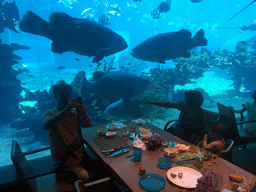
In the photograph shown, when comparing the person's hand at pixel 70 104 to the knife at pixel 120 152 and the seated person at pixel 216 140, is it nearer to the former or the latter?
the knife at pixel 120 152

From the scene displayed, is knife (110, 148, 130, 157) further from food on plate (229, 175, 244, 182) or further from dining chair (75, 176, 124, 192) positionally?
food on plate (229, 175, 244, 182)

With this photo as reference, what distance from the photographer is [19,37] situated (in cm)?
4184

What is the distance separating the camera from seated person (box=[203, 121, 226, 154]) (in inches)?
78.8

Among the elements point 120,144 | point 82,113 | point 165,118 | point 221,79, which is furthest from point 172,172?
point 221,79

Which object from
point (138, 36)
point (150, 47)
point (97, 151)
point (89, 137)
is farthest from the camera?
point (138, 36)

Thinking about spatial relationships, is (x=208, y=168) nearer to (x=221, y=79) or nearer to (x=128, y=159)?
(x=128, y=159)

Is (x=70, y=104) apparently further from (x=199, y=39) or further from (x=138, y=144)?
(x=199, y=39)

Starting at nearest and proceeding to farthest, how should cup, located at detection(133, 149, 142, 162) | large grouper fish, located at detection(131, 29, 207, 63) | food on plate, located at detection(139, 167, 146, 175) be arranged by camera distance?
1. food on plate, located at detection(139, 167, 146, 175)
2. cup, located at detection(133, 149, 142, 162)
3. large grouper fish, located at detection(131, 29, 207, 63)

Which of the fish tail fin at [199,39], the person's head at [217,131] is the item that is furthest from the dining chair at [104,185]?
the fish tail fin at [199,39]

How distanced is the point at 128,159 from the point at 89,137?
0.95 m

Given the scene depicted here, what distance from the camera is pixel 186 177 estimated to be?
1.42 m

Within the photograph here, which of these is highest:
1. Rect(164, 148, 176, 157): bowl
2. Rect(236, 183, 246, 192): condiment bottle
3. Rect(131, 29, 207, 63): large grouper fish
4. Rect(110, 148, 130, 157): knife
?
Rect(131, 29, 207, 63): large grouper fish

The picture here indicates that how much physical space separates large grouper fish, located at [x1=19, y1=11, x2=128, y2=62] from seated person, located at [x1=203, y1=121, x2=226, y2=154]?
2.22 meters

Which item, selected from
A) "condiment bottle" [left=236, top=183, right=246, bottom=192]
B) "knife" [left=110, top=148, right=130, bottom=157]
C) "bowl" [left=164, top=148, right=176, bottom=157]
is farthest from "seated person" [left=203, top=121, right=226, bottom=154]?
"knife" [left=110, top=148, right=130, bottom=157]
